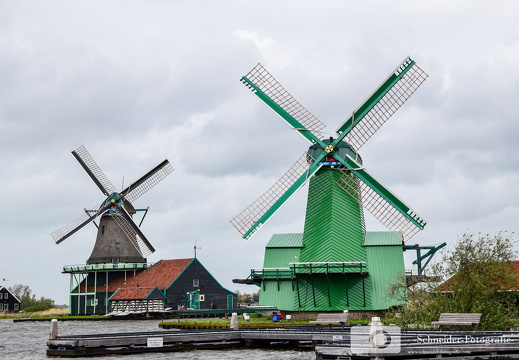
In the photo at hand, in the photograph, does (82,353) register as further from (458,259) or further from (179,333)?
(458,259)

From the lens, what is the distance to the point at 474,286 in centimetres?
2594

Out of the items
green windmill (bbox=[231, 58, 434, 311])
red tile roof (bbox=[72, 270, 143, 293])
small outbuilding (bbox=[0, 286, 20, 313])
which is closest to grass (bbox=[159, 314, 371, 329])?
green windmill (bbox=[231, 58, 434, 311])

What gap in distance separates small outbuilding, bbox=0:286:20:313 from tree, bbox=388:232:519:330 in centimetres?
7395

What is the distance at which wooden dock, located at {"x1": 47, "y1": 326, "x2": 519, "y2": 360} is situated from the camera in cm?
1803

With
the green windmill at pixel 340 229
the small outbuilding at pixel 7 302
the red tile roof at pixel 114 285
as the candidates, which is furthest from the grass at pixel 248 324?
the small outbuilding at pixel 7 302

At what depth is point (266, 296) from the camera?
42.4m

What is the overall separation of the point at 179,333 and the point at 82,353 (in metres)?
3.56

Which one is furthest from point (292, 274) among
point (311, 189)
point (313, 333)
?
point (313, 333)

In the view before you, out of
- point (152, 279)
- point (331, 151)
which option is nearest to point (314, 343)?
point (331, 151)

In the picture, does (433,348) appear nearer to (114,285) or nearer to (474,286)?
(474,286)

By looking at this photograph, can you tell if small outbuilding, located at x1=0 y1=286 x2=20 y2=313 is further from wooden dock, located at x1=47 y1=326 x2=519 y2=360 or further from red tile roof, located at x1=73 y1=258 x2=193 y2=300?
wooden dock, located at x1=47 y1=326 x2=519 y2=360

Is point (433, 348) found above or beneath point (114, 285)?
beneath

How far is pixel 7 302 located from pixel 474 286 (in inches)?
3046

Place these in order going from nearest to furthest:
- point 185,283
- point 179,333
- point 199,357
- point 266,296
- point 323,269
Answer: point 199,357 → point 179,333 → point 323,269 → point 266,296 → point 185,283
